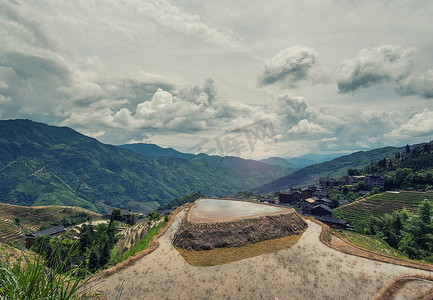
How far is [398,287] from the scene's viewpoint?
2250 cm

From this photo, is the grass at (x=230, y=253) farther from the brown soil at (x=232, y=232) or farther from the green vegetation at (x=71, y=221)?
the green vegetation at (x=71, y=221)

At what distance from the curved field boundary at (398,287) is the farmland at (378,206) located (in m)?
68.2

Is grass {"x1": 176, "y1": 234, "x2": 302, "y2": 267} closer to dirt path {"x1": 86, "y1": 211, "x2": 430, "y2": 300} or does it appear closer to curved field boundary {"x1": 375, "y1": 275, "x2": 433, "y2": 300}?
dirt path {"x1": 86, "y1": 211, "x2": 430, "y2": 300}

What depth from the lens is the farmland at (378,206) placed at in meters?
89.9

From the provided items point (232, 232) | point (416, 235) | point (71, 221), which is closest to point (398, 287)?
point (232, 232)

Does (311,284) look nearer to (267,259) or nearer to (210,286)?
(267,259)

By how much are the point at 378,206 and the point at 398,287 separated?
95.2m

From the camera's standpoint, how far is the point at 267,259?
2838 cm

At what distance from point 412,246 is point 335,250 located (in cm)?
3337

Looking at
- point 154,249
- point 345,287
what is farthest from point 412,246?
point 154,249

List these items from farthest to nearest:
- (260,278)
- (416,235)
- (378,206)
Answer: (378,206), (416,235), (260,278)

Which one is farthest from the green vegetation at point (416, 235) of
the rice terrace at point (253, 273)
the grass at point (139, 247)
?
the grass at point (139, 247)

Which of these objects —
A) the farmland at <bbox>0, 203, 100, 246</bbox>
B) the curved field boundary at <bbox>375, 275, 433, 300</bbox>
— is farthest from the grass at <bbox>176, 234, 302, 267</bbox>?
the farmland at <bbox>0, 203, 100, 246</bbox>

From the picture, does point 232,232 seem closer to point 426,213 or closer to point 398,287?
point 398,287
